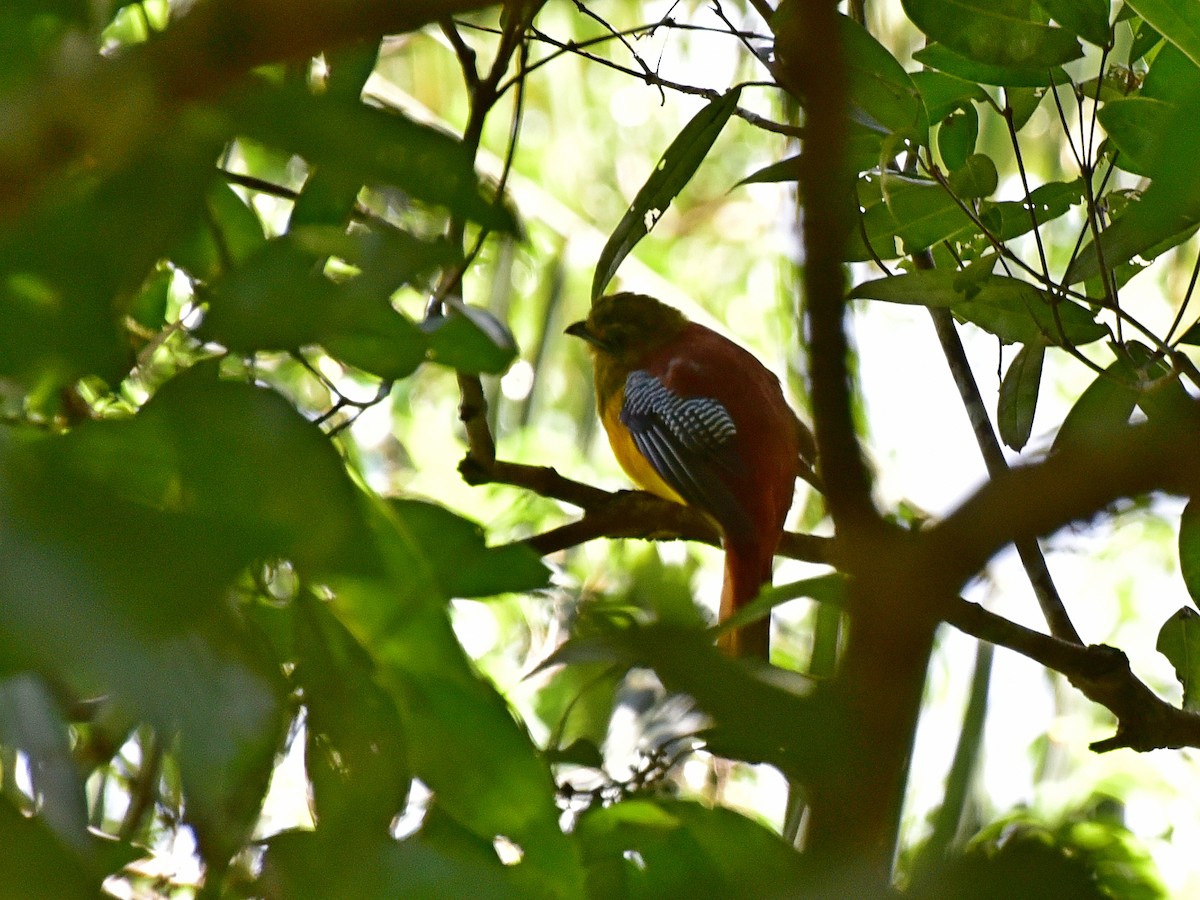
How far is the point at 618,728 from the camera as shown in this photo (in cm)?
150

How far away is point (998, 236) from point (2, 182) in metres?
1.61

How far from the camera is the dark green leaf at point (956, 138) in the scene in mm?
1916

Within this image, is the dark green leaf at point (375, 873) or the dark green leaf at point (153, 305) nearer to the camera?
the dark green leaf at point (375, 873)

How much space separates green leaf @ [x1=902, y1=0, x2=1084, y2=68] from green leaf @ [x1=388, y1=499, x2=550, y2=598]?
102cm

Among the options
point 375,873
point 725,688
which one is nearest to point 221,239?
point 375,873

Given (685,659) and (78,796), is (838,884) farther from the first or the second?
(78,796)

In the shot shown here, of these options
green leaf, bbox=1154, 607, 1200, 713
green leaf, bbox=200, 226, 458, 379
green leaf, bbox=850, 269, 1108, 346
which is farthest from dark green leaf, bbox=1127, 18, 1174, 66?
green leaf, bbox=200, 226, 458, 379

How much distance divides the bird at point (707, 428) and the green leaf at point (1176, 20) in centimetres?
129

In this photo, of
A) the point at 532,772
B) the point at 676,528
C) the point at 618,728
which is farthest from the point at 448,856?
the point at 676,528

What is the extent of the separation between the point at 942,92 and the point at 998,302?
0.31 m

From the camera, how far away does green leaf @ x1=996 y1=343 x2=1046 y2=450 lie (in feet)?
6.55

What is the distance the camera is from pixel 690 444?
325 centimetres

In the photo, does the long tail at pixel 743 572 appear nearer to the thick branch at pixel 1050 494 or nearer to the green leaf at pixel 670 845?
the green leaf at pixel 670 845

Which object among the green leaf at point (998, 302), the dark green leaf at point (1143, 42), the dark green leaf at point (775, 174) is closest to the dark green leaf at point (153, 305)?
the dark green leaf at point (775, 174)
